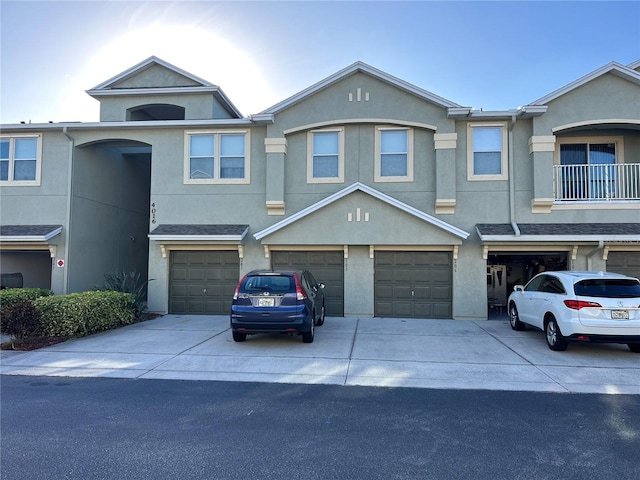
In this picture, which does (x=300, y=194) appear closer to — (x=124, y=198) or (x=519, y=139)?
(x=519, y=139)

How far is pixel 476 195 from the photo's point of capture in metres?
13.0

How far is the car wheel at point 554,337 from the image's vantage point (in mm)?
8585

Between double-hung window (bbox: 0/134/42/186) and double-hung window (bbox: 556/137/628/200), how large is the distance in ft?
55.9

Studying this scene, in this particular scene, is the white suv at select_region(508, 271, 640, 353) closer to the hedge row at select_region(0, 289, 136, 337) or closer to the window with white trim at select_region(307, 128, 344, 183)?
the window with white trim at select_region(307, 128, 344, 183)

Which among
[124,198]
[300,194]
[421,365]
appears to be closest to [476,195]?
[300,194]

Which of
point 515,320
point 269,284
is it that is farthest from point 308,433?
point 515,320

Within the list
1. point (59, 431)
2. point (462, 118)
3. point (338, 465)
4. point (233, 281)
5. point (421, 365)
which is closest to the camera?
point (338, 465)

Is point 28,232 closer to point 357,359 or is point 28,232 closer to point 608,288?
point 357,359

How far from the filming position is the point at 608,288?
842 cm

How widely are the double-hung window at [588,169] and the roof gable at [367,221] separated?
404 cm

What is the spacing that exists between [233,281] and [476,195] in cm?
806

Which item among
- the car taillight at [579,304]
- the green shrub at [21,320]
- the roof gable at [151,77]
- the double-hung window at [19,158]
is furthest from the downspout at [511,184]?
the double-hung window at [19,158]

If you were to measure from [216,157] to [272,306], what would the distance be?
274 inches

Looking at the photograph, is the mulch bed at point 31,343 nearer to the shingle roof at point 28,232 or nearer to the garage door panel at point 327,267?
the shingle roof at point 28,232
